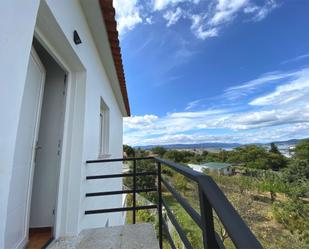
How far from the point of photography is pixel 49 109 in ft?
7.44

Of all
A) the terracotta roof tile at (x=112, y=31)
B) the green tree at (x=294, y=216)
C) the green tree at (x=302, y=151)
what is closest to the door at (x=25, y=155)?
the terracotta roof tile at (x=112, y=31)

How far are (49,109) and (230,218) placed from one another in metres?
2.40

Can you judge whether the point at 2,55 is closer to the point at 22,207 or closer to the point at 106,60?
the point at 22,207

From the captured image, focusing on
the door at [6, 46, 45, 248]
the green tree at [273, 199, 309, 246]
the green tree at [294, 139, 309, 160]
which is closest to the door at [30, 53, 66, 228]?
the door at [6, 46, 45, 248]

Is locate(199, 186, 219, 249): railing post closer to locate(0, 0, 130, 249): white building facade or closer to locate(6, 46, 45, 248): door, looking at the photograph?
locate(0, 0, 130, 249): white building facade

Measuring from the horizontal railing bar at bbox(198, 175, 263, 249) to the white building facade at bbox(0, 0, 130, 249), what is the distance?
0.85 m

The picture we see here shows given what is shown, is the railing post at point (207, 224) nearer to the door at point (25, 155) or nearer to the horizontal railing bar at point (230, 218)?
the horizontal railing bar at point (230, 218)

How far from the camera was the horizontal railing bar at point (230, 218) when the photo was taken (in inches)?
13.7

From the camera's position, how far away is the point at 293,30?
8.63 m

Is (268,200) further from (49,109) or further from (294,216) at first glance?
(49,109)

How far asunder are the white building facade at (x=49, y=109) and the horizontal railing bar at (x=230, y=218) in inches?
33.6

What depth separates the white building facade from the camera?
32.9 inches

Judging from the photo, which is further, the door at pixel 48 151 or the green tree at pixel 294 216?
the green tree at pixel 294 216

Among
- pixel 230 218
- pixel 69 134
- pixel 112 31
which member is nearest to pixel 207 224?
pixel 230 218
